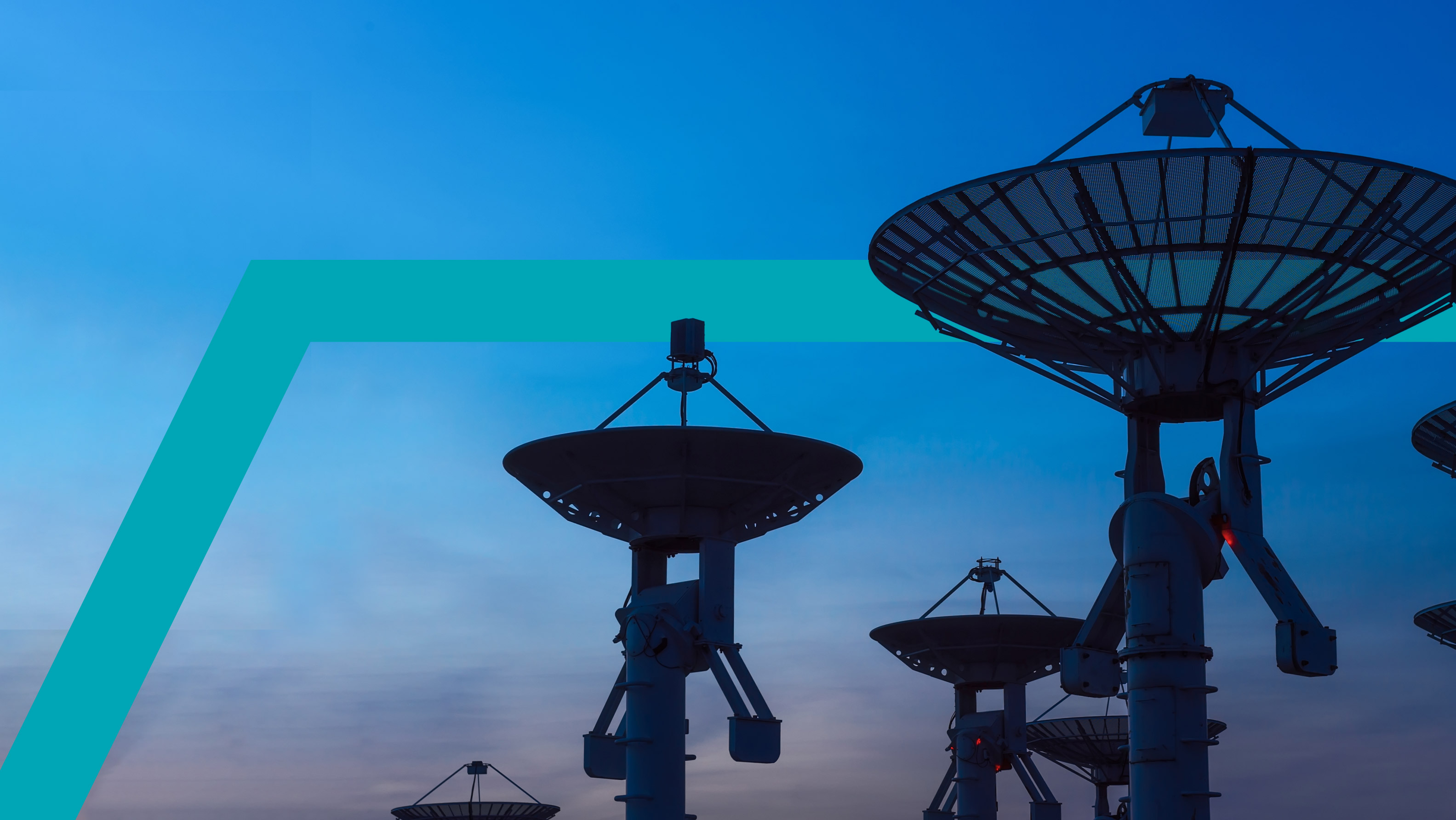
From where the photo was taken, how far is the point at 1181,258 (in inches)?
1253

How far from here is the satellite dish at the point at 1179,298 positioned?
2969 centimetres

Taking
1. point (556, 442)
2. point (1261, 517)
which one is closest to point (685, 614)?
point (556, 442)

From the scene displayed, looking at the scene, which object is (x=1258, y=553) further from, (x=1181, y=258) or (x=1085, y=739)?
(x=1085, y=739)

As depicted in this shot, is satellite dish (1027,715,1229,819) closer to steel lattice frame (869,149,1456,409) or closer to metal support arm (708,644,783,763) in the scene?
metal support arm (708,644,783,763)

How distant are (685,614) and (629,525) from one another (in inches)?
129

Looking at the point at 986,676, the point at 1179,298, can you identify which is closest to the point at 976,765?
the point at 986,676

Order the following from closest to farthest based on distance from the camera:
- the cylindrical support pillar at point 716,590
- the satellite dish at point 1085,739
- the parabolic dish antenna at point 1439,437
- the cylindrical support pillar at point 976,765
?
the cylindrical support pillar at point 716,590 → the parabolic dish antenna at point 1439,437 → the cylindrical support pillar at point 976,765 → the satellite dish at point 1085,739

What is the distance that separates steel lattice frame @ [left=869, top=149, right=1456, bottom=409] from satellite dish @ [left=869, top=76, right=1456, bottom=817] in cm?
4

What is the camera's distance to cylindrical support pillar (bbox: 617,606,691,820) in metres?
41.8

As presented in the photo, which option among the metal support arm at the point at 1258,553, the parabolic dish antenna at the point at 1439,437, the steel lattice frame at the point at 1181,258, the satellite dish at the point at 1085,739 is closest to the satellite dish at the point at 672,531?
the steel lattice frame at the point at 1181,258

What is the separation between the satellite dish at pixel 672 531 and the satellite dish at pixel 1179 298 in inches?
398

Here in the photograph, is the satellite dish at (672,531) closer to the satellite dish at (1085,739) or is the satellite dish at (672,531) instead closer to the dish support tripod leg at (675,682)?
the dish support tripod leg at (675,682)

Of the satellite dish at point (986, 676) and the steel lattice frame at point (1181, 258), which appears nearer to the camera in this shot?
the steel lattice frame at point (1181, 258)

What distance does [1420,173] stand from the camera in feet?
94.6
